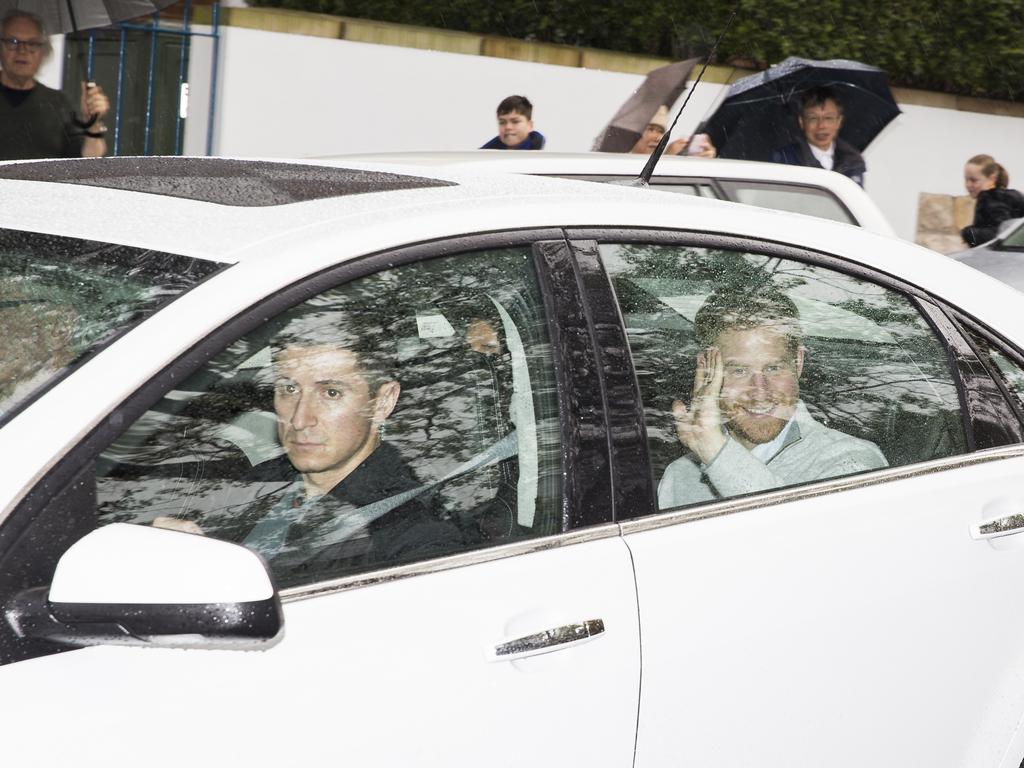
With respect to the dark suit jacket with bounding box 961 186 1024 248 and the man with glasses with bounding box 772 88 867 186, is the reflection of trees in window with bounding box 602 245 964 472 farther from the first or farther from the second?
the dark suit jacket with bounding box 961 186 1024 248

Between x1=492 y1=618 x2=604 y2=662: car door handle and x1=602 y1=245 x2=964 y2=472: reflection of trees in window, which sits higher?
x1=602 y1=245 x2=964 y2=472: reflection of trees in window

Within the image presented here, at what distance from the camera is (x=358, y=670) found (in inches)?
72.4

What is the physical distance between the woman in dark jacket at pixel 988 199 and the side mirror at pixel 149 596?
9488mm

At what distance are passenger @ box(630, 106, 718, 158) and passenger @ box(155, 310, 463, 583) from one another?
5.42m

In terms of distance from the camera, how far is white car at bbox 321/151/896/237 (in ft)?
18.4

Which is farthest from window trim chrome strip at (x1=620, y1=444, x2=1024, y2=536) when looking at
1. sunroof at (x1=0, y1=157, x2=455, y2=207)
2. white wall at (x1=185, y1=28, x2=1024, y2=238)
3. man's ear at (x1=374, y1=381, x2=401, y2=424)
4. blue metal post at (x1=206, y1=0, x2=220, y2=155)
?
blue metal post at (x1=206, y1=0, x2=220, y2=155)

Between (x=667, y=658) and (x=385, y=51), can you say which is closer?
(x=667, y=658)

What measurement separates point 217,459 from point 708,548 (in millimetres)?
780

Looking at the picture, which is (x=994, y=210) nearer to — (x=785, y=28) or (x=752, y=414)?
(x=785, y=28)

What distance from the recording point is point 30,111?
265 inches

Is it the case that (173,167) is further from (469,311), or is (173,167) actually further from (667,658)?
(667,658)

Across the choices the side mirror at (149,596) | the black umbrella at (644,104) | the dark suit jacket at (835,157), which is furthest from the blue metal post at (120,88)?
the side mirror at (149,596)

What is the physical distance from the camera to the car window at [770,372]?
2.31 m

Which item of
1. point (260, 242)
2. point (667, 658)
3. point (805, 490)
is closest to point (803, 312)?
point (805, 490)
